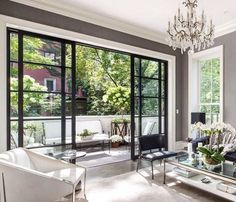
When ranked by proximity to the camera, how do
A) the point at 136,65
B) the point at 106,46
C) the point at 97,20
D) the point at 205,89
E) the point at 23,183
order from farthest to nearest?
the point at 205,89 < the point at 136,65 < the point at 106,46 < the point at 97,20 < the point at 23,183

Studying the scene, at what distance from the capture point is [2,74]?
3.17m

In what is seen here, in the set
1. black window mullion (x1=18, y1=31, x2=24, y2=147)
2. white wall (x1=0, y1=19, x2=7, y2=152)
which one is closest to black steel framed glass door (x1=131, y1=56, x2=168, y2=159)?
black window mullion (x1=18, y1=31, x2=24, y2=147)

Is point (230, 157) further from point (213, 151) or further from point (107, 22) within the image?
point (107, 22)

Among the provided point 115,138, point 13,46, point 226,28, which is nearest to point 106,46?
point 13,46

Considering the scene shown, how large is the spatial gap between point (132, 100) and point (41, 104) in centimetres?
216

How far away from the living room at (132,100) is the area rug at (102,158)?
0.03 metres

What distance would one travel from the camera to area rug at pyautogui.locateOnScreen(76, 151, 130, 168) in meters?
4.84

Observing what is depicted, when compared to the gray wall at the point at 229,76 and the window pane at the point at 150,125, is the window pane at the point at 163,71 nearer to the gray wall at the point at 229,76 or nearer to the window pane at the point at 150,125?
the window pane at the point at 150,125

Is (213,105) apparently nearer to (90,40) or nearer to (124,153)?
(124,153)

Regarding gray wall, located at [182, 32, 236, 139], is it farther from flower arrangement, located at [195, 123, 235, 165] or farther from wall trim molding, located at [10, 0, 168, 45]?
flower arrangement, located at [195, 123, 235, 165]

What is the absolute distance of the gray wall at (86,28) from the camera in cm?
336

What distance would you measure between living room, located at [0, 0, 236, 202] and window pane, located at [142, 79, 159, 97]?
0.03m

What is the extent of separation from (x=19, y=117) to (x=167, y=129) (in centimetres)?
375

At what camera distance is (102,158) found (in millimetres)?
5336
